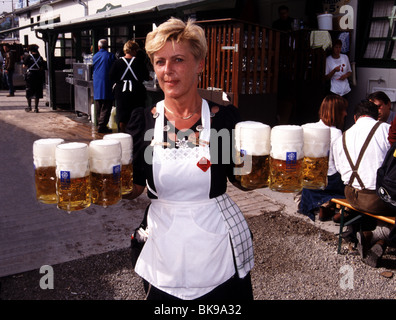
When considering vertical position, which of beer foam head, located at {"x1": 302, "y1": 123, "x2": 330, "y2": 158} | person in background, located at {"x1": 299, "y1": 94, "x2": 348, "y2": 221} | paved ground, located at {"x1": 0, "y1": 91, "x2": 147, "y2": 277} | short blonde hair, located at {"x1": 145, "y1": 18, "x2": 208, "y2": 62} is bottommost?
paved ground, located at {"x1": 0, "y1": 91, "x2": 147, "y2": 277}

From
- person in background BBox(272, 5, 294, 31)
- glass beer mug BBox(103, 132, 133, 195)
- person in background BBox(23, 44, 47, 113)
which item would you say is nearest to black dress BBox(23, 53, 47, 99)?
person in background BBox(23, 44, 47, 113)

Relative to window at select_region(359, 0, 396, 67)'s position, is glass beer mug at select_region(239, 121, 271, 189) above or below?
below

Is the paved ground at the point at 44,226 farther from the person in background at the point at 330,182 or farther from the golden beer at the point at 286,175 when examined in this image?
the golden beer at the point at 286,175

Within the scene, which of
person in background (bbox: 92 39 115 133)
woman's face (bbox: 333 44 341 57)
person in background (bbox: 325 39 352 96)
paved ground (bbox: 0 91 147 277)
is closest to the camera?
paved ground (bbox: 0 91 147 277)

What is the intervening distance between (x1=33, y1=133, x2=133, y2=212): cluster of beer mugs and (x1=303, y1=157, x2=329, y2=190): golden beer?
92 centimetres

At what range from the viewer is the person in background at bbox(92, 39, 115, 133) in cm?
996

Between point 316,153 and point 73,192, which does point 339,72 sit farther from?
point 73,192

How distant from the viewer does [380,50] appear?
27.2 ft

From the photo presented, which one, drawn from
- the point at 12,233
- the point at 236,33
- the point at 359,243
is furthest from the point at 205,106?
the point at 236,33

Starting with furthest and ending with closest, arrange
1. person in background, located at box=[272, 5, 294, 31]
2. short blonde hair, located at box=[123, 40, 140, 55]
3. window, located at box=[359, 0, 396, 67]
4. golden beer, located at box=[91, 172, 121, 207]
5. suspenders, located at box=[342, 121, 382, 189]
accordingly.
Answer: person in background, located at box=[272, 5, 294, 31] → short blonde hair, located at box=[123, 40, 140, 55] → window, located at box=[359, 0, 396, 67] → suspenders, located at box=[342, 121, 382, 189] → golden beer, located at box=[91, 172, 121, 207]

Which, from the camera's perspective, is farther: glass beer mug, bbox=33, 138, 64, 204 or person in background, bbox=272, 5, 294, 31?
person in background, bbox=272, 5, 294, 31

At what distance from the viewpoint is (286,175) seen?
81.7 inches

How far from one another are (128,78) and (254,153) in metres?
6.61

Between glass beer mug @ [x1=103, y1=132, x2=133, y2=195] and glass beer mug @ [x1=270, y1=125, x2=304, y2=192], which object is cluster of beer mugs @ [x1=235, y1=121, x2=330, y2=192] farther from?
glass beer mug @ [x1=103, y1=132, x2=133, y2=195]
